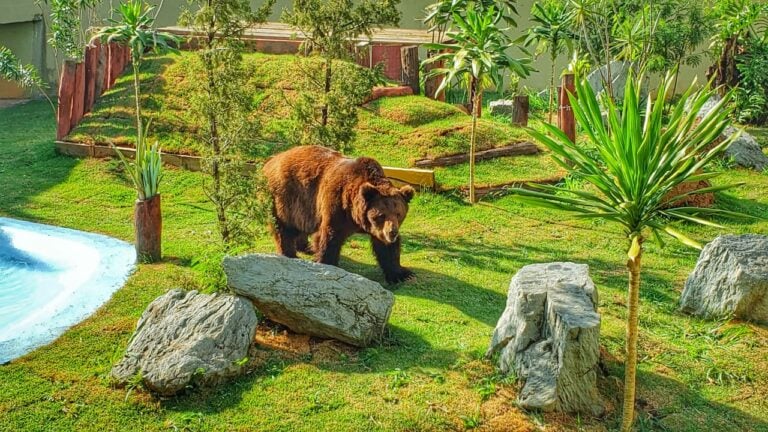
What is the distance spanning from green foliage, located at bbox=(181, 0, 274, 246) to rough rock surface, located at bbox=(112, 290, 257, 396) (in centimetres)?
122

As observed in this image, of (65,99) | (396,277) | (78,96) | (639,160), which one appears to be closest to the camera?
(639,160)

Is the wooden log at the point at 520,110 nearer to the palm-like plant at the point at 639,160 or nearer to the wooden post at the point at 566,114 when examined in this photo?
the wooden post at the point at 566,114

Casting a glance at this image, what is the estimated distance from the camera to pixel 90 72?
613 inches

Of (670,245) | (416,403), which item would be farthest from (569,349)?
(670,245)

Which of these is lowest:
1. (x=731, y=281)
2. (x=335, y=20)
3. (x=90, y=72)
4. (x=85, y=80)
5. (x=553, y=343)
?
(x=553, y=343)

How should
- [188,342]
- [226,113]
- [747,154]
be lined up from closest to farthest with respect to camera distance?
[188,342] → [226,113] → [747,154]

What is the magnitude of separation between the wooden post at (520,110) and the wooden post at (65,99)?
7707mm

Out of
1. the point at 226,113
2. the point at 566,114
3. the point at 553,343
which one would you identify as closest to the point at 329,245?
the point at 226,113

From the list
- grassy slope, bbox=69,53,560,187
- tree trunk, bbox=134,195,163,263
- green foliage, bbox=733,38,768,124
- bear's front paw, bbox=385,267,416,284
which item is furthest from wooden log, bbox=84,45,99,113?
green foliage, bbox=733,38,768,124

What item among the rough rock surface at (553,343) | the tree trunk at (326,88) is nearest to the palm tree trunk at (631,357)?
Answer: the rough rock surface at (553,343)

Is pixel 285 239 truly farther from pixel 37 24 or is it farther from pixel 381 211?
pixel 37 24

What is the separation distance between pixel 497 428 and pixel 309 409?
146cm

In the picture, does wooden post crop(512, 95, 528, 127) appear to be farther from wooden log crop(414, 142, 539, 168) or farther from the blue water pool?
the blue water pool

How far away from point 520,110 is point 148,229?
7.75m
